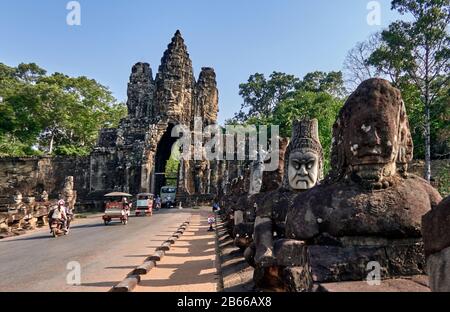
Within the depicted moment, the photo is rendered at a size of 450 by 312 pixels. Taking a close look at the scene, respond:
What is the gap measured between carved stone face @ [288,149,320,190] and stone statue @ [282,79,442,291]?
173 centimetres

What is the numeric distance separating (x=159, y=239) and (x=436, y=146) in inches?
1108

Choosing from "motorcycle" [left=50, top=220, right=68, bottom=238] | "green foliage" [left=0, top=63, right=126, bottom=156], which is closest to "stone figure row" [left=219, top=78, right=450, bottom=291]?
"motorcycle" [left=50, top=220, right=68, bottom=238]

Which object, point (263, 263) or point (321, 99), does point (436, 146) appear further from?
point (263, 263)

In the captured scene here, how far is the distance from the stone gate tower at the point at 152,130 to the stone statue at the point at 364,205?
3401 cm

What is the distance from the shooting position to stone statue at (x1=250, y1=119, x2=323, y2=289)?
5.46m

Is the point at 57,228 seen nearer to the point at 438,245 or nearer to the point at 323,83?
the point at 438,245

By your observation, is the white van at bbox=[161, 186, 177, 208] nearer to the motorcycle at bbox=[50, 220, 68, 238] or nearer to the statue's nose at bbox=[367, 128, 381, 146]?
the motorcycle at bbox=[50, 220, 68, 238]

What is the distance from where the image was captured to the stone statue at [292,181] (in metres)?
5.46

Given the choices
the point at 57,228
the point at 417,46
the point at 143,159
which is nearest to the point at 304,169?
the point at 57,228

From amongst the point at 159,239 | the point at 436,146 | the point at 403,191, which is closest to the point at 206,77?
the point at 436,146

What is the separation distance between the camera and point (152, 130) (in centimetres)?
3931

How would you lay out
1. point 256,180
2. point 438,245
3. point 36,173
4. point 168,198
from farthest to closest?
point 36,173
point 168,198
point 256,180
point 438,245

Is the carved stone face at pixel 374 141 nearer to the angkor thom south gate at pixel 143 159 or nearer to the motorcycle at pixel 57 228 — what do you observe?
the motorcycle at pixel 57 228

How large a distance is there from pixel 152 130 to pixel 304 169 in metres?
34.6
